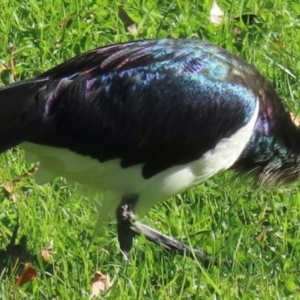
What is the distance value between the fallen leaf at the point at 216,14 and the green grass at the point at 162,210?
0.04 metres

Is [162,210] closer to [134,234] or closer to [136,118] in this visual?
[134,234]

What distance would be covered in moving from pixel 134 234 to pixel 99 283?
0.36m

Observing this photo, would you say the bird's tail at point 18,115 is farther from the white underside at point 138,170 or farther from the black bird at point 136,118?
the white underside at point 138,170

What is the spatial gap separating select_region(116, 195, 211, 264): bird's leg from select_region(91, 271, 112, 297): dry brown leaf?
181 millimetres

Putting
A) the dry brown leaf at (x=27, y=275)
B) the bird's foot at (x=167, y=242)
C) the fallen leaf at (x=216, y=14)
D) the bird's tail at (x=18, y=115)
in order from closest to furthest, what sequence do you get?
the bird's tail at (x=18, y=115)
the dry brown leaf at (x=27, y=275)
the bird's foot at (x=167, y=242)
the fallen leaf at (x=216, y=14)

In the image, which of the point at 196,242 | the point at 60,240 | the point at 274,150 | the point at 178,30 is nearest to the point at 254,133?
the point at 274,150

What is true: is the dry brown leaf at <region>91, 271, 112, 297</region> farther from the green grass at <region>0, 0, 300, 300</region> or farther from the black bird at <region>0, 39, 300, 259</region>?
the black bird at <region>0, 39, 300, 259</region>

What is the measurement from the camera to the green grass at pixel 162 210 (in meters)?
5.02

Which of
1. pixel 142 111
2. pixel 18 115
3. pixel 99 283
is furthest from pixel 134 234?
pixel 18 115

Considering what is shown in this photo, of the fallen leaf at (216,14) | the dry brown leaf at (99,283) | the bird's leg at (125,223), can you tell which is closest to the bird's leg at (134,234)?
the bird's leg at (125,223)

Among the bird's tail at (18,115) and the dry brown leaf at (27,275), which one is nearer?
the bird's tail at (18,115)

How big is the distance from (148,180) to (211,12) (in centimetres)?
236

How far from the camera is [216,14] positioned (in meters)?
7.23

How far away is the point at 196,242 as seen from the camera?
5.44m
